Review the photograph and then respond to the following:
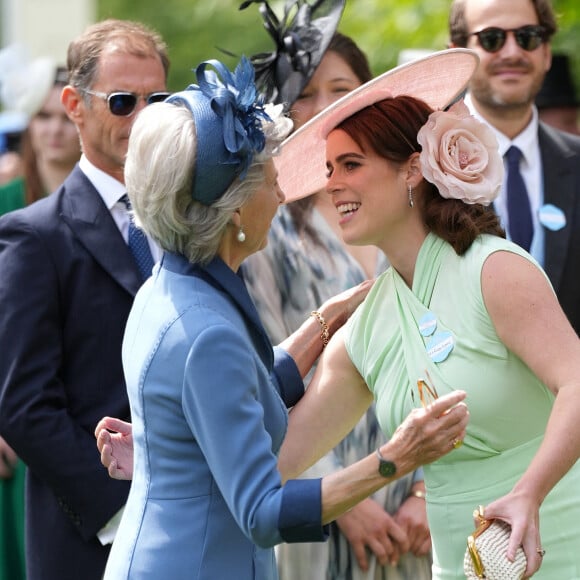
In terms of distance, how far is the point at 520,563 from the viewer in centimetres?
328

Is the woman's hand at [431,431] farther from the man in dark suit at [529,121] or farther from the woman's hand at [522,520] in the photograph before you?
the man in dark suit at [529,121]

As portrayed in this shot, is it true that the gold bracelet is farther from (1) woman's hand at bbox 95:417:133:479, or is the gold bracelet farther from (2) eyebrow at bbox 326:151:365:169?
(1) woman's hand at bbox 95:417:133:479

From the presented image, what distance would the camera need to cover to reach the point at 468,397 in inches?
147

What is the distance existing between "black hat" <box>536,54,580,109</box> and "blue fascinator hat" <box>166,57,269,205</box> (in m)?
5.05

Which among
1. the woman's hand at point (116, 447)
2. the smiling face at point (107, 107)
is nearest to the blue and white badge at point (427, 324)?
the woman's hand at point (116, 447)

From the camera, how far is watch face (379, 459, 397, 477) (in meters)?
3.15

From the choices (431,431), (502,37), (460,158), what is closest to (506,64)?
(502,37)

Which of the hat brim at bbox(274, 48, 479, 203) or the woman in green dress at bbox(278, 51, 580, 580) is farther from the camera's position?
the hat brim at bbox(274, 48, 479, 203)

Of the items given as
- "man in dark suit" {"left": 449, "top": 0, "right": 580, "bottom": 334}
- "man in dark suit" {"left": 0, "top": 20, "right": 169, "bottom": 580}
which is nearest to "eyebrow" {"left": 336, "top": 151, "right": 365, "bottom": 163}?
"man in dark suit" {"left": 0, "top": 20, "right": 169, "bottom": 580}

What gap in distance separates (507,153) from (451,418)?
9.33 ft

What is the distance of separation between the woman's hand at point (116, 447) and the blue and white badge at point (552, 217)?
231 centimetres

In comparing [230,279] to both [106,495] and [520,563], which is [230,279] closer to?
[520,563]

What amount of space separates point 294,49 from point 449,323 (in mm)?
1783

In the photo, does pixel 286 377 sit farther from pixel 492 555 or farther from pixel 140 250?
pixel 492 555
